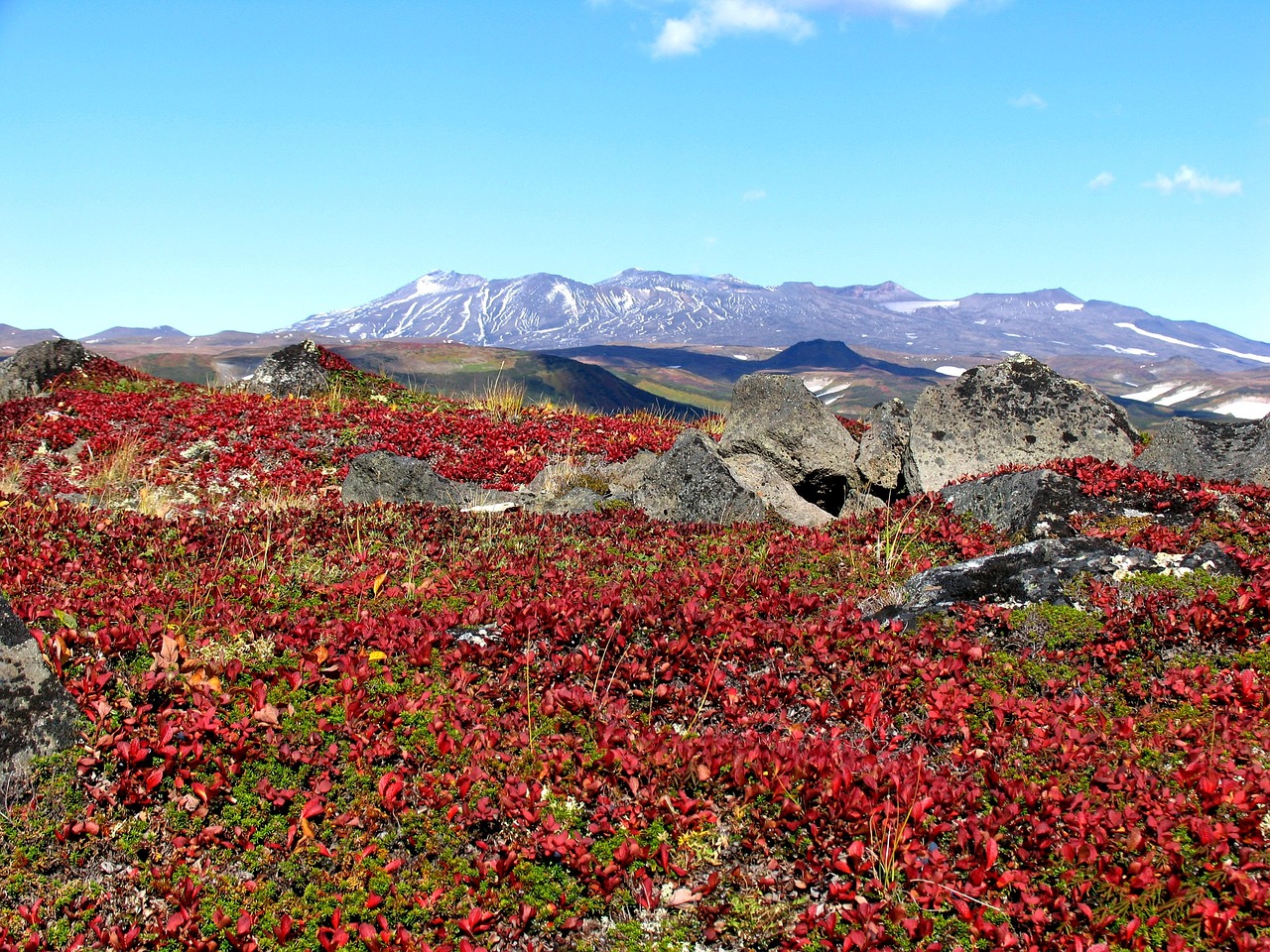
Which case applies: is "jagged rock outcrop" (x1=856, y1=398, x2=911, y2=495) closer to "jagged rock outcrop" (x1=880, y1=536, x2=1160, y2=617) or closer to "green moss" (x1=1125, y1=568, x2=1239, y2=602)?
"jagged rock outcrop" (x1=880, y1=536, x2=1160, y2=617)

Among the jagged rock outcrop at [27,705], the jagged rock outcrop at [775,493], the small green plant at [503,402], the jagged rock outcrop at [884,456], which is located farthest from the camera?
the small green plant at [503,402]

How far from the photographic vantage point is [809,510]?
17125 millimetres

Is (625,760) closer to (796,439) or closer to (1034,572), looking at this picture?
(1034,572)

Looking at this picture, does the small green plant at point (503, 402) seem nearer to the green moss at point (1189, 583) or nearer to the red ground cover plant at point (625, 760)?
the red ground cover plant at point (625, 760)

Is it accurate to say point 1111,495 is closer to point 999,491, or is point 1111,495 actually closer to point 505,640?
point 999,491

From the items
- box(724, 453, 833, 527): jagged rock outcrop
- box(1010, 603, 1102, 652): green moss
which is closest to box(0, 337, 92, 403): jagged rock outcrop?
box(724, 453, 833, 527): jagged rock outcrop

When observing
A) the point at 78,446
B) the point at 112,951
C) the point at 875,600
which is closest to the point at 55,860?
the point at 112,951

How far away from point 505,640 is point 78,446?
19212mm

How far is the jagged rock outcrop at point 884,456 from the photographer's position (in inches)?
790

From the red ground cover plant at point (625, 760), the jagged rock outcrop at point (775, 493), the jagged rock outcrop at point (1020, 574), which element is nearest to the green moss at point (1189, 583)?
the red ground cover plant at point (625, 760)

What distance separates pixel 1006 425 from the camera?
64.3 feet

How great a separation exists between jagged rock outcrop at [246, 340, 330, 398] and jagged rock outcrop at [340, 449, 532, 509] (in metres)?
14.8

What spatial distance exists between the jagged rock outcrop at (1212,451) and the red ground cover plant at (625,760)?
6.00 m

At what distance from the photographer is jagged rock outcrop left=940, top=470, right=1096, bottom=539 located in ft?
42.5
